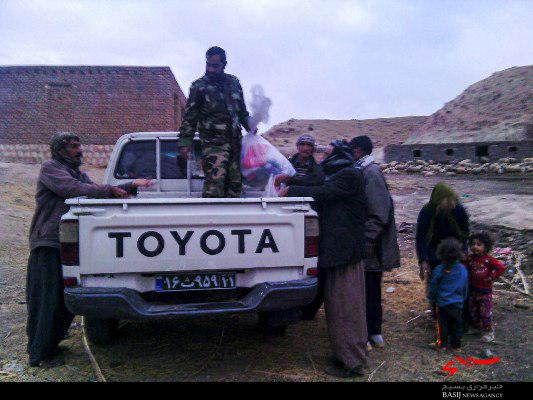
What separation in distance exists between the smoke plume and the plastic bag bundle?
0.14 metres

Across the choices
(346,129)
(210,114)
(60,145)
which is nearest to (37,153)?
(210,114)

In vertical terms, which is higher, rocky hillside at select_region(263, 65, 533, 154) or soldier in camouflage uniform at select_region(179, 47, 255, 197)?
rocky hillside at select_region(263, 65, 533, 154)

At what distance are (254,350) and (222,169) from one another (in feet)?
5.38

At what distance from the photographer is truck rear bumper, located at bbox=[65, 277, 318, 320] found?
275 cm

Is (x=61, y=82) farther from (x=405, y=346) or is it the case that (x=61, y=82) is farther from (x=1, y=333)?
(x=405, y=346)

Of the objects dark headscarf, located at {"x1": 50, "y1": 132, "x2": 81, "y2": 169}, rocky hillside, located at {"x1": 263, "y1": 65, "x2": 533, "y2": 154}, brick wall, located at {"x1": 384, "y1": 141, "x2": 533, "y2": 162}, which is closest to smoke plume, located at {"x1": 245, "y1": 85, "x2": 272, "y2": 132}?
dark headscarf, located at {"x1": 50, "y1": 132, "x2": 81, "y2": 169}

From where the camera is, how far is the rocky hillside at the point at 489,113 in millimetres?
26750

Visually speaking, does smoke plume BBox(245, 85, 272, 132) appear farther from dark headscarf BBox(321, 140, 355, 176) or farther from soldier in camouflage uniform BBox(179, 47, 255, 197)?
dark headscarf BBox(321, 140, 355, 176)

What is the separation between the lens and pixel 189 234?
2904 mm

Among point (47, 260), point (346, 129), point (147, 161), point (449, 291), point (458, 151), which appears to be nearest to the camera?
point (47, 260)

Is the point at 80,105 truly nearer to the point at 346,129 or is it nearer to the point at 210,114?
the point at 210,114

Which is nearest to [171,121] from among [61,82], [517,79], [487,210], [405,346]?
[61,82]
